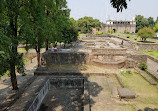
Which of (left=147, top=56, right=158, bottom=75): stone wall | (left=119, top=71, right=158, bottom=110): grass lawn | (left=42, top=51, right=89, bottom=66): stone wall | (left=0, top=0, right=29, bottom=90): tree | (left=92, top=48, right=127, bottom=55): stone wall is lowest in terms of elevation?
(left=119, top=71, right=158, bottom=110): grass lawn

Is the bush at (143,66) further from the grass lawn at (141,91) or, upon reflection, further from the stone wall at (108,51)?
the stone wall at (108,51)

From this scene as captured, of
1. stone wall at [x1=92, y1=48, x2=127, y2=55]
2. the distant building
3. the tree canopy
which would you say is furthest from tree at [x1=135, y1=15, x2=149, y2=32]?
stone wall at [x1=92, y1=48, x2=127, y2=55]

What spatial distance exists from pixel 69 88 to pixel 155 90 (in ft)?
20.7

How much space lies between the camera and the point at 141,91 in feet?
27.6

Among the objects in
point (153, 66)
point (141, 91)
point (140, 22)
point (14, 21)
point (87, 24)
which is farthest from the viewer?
point (140, 22)

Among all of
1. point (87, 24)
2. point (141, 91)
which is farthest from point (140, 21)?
point (141, 91)

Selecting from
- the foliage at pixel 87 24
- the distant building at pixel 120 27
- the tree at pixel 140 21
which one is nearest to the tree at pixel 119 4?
the foliage at pixel 87 24

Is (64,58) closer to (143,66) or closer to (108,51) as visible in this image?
(108,51)

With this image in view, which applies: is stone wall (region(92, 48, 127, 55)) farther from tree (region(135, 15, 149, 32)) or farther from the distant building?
tree (region(135, 15, 149, 32))

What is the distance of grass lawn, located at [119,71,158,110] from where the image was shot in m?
6.84

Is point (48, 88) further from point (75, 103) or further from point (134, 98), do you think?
point (134, 98)

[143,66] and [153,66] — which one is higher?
[143,66]

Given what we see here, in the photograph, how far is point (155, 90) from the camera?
8531 mm

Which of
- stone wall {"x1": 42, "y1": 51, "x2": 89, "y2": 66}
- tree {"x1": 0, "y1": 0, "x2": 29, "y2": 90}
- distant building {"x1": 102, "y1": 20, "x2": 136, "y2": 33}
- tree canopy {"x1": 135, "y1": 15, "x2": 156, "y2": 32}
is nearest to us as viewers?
tree {"x1": 0, "y1": 0, "x2": 29, "y2": 90}
